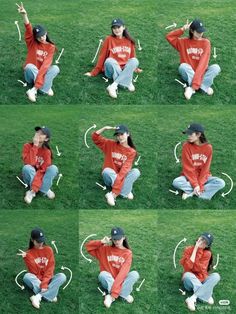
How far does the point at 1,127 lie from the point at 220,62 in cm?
198

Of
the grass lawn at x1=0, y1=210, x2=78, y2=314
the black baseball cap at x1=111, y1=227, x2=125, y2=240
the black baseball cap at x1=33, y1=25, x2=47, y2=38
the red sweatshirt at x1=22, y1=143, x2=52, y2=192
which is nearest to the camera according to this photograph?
the black baseball cap at x1=111, y1=227, x2=125, y2=240

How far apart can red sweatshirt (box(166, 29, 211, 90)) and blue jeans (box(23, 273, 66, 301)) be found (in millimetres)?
2010

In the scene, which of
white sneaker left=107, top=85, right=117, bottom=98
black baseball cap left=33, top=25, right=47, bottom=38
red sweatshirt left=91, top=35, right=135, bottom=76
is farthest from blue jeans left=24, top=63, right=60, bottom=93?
white sneaker left=107, top=85, right=117, bottom=98

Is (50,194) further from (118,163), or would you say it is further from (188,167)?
(188,167)

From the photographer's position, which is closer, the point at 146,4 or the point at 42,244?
the point at 42,244

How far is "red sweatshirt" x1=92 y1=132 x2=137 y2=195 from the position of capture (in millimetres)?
10578

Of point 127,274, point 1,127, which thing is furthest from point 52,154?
point 127,274

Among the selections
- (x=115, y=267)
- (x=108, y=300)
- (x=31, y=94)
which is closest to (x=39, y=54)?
(x=31, y=94)

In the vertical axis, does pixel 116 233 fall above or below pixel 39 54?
below

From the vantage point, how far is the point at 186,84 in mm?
10922

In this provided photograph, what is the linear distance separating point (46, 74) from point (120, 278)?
73.7 inches

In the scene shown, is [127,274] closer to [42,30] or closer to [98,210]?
[98,210]

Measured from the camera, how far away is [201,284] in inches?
412

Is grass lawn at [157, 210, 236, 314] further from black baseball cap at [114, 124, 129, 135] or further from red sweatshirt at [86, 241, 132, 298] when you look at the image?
black baseball cap at [114, 124, 129, 135]
